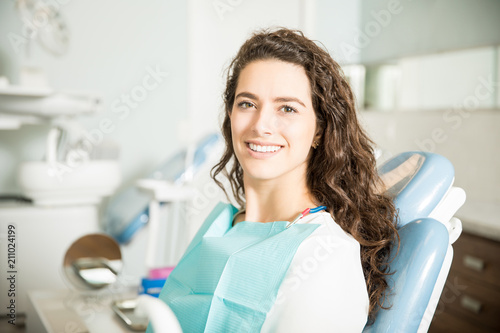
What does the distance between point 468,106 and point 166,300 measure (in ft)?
6.74

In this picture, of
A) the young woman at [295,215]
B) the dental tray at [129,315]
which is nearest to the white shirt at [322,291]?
the young woman at [295,215]

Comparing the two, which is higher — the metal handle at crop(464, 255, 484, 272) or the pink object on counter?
the pink object on counter

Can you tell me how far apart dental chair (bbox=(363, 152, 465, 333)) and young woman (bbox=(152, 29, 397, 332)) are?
0.12 feet

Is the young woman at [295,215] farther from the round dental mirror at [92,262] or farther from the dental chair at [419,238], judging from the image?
the round dental mirror at [92,262]

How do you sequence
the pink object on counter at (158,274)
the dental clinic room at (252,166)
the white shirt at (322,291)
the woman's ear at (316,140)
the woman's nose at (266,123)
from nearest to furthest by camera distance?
the white shirt at (322,291) < the dental clinic room at (252,166) < the woman's nose at (266,123) < the woman's ear at (316,140) < the pink object on counter at (158,274)

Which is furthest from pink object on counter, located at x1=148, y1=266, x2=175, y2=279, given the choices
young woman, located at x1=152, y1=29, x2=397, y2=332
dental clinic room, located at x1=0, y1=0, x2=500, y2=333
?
young woman, located at x1=152, y1=29, x2=397, y2=332

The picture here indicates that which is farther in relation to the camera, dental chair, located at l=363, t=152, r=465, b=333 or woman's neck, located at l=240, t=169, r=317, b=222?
woman's neck, located at l=240, t=169, r=317, b=222

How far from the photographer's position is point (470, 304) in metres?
2.02

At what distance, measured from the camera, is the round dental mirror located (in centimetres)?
157

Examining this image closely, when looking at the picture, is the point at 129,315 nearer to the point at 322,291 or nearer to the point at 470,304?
the point at 322,291

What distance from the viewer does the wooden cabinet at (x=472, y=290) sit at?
1.91 m

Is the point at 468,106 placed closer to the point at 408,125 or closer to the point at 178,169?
the point at 408,125

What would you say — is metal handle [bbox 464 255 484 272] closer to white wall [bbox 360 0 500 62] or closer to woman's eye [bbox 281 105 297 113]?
white wall [bbox 360 0 500 62]

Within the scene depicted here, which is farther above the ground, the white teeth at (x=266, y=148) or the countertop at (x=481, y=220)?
the white teeth at (x=266, y=148)
